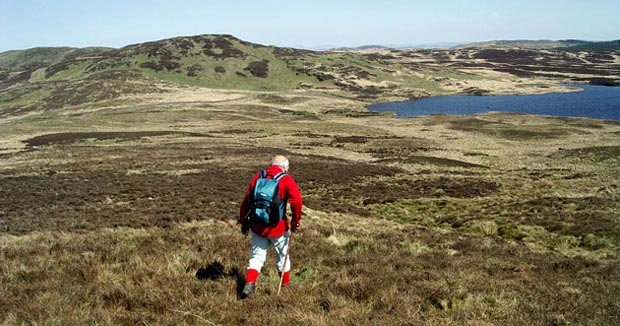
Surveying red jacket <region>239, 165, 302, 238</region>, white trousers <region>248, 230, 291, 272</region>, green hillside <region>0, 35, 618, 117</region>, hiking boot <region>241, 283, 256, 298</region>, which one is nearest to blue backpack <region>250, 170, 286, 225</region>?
red jacket <region>239, 165, 302, 238</region>

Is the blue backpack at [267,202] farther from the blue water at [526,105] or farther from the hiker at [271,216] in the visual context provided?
the blue water at [526,105]

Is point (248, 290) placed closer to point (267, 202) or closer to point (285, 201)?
point (267, 202)

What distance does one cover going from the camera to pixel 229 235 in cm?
1149

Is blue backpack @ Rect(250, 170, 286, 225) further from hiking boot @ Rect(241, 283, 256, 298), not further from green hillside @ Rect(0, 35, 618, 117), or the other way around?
green hillside @ Rect(0, 35, 618, 117)

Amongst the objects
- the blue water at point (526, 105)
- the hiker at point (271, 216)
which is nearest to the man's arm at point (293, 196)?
the hiker at point (271, 216)

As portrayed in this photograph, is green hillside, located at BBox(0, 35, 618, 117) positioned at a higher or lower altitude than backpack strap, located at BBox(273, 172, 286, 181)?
higher

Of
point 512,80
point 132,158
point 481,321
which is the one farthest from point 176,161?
point 512,80

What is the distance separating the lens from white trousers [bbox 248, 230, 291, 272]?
687cm

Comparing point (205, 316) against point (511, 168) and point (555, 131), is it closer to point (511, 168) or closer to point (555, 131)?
point (511, 168)

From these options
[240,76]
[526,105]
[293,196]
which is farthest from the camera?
[240,76]

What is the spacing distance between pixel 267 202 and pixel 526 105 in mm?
127507

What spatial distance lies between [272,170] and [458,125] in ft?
251

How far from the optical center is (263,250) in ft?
23.0

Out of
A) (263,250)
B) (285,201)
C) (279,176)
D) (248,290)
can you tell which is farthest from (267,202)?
(248,290)
